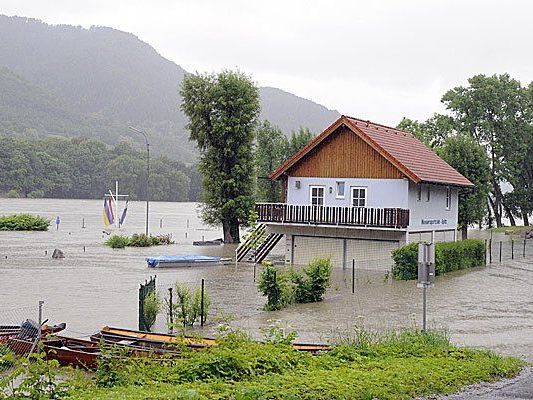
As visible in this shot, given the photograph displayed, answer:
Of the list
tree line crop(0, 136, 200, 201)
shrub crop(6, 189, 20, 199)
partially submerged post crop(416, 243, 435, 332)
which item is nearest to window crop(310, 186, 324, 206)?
partially submerged post crop(416, 243, 435, 332)

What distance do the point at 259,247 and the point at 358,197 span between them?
757cm

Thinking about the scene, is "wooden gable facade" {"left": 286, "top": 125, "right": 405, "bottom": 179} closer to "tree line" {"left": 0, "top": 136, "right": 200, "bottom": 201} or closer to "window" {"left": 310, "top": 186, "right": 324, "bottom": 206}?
"window" {"left": 310, "top": 186, "right": 324, "bottom": 206}

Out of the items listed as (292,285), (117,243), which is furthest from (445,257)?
(117,243)

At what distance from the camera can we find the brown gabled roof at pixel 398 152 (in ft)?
140

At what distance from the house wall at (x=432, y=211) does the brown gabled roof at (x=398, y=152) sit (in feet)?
2.55

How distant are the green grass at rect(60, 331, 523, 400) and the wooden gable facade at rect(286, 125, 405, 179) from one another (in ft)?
92.1

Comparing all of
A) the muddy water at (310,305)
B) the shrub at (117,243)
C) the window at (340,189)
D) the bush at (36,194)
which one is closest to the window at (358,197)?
the window at (340,189)

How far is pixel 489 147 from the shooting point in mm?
87312

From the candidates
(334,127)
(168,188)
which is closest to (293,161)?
(334,127)

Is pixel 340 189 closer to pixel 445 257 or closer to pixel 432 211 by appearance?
pixel 432 211

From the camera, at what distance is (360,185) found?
43781 mm

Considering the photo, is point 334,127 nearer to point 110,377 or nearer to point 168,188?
point 110,377

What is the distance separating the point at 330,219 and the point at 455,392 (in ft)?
99.5

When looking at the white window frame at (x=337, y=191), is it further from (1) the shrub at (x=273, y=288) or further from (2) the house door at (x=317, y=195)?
(1) the shrub at (x=273, y=288)
